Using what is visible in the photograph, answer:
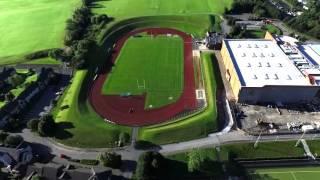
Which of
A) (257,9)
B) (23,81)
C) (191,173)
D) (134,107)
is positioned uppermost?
(257,9)

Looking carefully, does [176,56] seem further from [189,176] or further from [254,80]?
[189,176]

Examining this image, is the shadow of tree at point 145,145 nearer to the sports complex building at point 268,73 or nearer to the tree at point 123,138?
the tree at point 123,138

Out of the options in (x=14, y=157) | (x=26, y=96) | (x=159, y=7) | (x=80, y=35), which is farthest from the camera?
(x=159, y=7)

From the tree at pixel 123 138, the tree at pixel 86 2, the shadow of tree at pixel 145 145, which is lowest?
the shadow of tree at pixel 145 145

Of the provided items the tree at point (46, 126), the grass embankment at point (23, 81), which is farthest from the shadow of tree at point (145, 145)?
the grass embankment at point (23, 81)

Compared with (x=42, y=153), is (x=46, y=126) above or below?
above

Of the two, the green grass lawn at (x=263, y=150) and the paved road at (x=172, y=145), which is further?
the paved road at (x=172, y=145)

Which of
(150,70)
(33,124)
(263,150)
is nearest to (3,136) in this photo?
(33,124)

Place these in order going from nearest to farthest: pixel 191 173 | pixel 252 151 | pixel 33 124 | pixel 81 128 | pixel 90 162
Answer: pixel 191 173 → pixel 90 162 → pixel 252 151 → pixel 33 124 → pixel 81 128

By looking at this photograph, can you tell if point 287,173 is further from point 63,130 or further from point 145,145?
point 63,130
